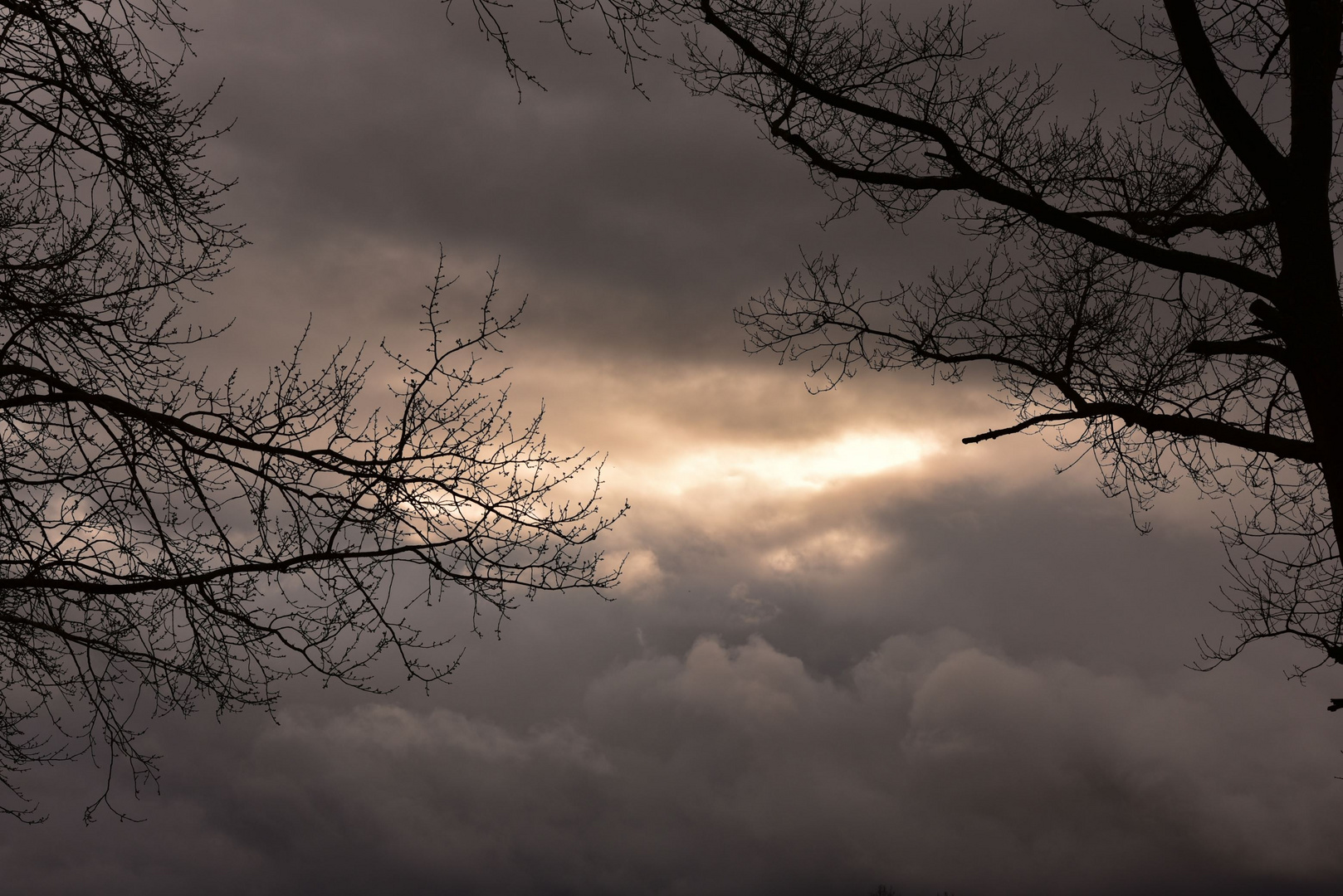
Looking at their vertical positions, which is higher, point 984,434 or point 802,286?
point 802,286

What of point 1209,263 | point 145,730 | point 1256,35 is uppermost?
point 1256,35

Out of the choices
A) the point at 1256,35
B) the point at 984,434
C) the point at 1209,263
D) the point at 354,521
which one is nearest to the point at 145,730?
the point at 354,521

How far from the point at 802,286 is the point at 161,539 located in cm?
556

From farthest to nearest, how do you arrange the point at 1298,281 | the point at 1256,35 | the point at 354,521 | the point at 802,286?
the point at 802,286 < the point at 1256,35 < the point at 354,521 < the point at 1298,281

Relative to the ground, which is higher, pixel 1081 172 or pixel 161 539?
pixel 1081 172

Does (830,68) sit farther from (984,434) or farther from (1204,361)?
(1204,361)

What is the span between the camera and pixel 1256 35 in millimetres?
8219

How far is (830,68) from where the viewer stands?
25.8 ft

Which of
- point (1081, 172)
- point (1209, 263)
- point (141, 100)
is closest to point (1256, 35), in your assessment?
point (1081, 172)

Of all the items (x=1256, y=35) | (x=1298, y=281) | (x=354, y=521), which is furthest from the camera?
(x=1256, y=35)

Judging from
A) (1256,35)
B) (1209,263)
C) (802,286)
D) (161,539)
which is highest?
(1256,35)

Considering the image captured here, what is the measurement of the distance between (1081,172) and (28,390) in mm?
8888

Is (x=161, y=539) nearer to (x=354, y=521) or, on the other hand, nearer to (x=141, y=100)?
(x=354, y=521)

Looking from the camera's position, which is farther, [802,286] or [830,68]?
[802,286]
